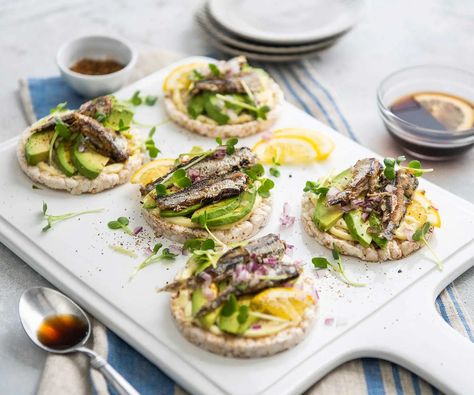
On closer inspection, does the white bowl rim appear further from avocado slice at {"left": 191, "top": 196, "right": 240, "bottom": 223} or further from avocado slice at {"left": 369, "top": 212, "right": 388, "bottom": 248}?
avocado slice at {"left": 369, "top": 212, "right": 388, "bottom": 248}

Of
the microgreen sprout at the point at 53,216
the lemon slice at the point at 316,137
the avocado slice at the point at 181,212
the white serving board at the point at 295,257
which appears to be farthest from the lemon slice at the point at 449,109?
the microgreen sprout at the point at 53,216

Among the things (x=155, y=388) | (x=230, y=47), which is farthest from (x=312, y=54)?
(x=155, y=388)

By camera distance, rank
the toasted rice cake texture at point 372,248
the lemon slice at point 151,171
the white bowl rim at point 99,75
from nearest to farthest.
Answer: the toasted rice cake texture at point 372,248 → the lemon slice at point 151,171 → the white bowl rim at point 99,75

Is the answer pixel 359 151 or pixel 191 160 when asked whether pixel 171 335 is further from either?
pixel 359 151

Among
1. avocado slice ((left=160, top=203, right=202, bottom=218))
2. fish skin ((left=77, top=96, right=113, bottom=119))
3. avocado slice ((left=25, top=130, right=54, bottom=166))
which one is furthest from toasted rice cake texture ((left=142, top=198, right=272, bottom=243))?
fish skin ((left=77, top=96, right=113, bottom=119))

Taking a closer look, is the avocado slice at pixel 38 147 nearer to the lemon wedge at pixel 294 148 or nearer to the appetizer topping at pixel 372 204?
the lemon wedge at pixel 294 148

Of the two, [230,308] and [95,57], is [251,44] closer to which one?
[95,57]

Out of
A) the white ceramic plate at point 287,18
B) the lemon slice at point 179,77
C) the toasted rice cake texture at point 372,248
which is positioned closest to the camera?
the toasted rice cake texture at point 372,248
